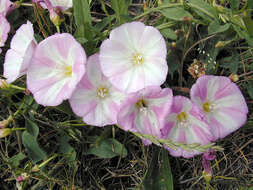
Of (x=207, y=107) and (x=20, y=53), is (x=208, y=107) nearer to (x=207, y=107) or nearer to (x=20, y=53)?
(x=207, y=107)

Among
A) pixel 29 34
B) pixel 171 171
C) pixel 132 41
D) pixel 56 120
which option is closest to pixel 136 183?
pixel 171 171

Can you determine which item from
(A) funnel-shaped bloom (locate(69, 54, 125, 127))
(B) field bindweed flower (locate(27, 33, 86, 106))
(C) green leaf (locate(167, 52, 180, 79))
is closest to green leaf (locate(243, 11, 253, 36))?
(C) green leaf (locate(167, 52, 180, 79))

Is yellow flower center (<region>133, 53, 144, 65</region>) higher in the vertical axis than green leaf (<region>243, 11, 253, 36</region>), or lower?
lower

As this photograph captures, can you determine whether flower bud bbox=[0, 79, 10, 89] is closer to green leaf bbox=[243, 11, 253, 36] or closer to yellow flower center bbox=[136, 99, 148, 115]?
yellow flower center bbox=[136, 99, 148, 115]

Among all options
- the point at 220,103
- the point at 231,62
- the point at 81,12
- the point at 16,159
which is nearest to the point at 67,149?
the point at 16,159

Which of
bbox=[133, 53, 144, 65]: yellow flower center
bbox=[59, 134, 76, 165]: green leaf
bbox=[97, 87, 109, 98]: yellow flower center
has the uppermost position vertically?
bbox=[133, 53, 144, 65]: yellow flower center

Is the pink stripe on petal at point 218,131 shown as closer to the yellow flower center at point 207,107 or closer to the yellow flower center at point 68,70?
the yellow flower center at point 207,107

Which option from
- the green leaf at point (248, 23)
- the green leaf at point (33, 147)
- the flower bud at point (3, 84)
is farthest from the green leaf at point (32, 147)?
the green leaf at point (248, 23)
